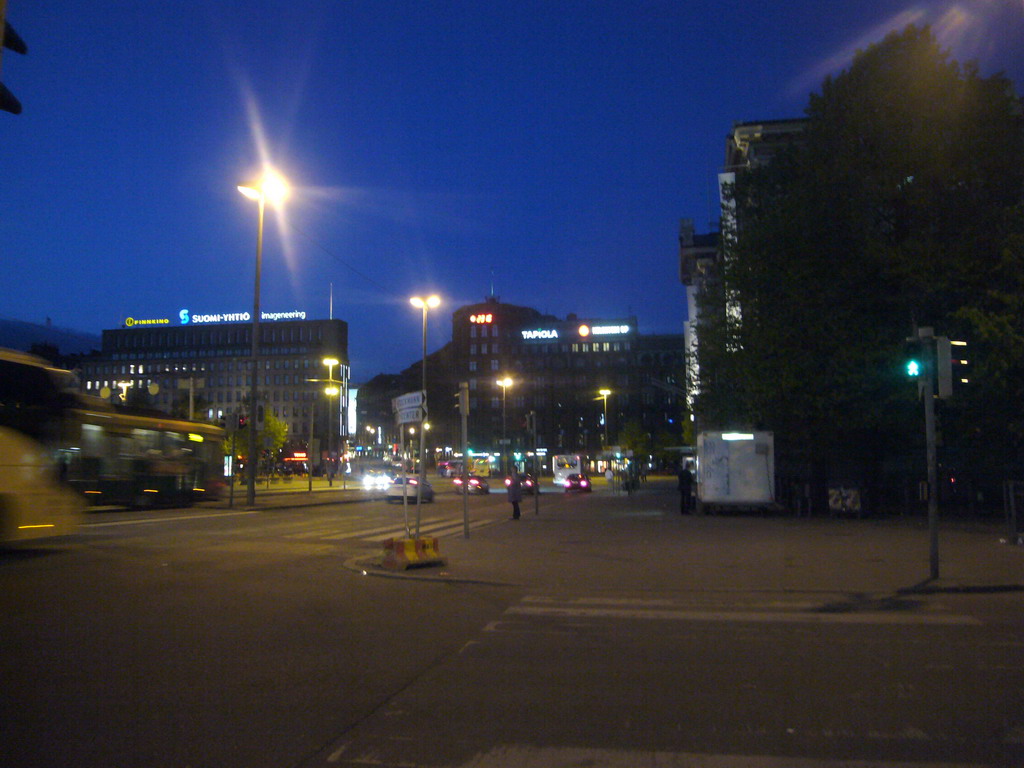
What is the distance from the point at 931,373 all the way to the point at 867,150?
15889 millimetres

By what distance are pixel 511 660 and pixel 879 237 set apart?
22877 millimetres

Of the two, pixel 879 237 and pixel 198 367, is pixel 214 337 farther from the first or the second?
pixel 879 237

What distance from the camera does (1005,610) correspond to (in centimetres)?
1101

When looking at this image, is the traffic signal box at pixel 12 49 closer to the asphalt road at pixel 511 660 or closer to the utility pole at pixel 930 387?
the asphalt road at pixel 511 660

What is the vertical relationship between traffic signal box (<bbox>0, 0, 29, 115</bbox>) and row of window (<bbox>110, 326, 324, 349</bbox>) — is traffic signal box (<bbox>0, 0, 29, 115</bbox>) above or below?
below

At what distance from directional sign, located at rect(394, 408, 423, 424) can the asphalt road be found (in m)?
2.88

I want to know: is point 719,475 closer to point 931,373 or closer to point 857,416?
point 857,416

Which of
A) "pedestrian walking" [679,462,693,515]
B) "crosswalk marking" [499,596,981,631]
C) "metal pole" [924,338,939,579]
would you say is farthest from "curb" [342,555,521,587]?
"pedestrian walking" [679,462,693,515]

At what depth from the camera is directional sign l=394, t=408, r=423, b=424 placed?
55.5 ft

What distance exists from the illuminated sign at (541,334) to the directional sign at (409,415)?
93.3 meters

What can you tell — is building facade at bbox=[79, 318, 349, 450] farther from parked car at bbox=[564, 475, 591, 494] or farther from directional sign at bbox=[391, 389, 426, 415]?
directional sign at bbox=[391, 389, 426, 415]

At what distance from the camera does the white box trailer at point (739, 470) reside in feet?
94.4

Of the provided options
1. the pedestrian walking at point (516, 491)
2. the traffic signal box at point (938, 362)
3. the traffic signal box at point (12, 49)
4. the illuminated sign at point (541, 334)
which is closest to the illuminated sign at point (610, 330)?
the illuminated sign at point (541, 334)

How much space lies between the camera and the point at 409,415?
1720 cm
